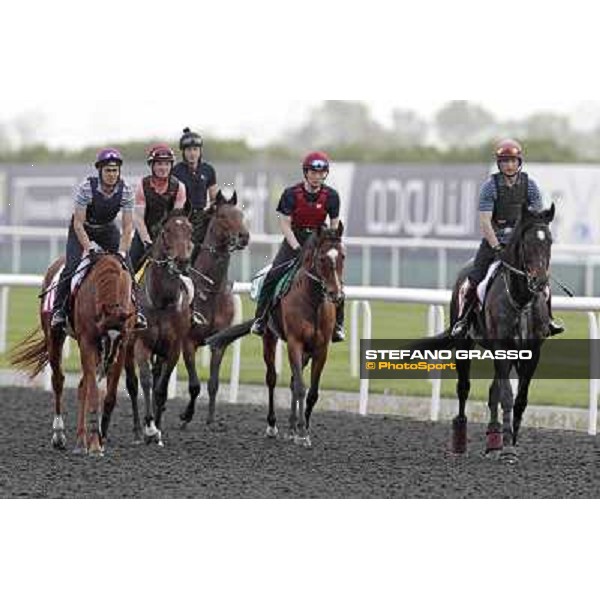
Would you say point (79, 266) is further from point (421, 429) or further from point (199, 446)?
point (421, 429)

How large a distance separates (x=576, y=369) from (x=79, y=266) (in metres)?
6.63

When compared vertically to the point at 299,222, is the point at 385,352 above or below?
below

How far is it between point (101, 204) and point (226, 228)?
209 cm

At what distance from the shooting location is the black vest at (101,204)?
1177 cm

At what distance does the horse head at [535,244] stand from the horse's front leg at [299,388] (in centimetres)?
176


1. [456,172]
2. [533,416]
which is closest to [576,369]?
[533,416]

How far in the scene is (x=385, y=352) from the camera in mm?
14359

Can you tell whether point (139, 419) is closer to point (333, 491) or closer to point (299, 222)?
point (299, 222)

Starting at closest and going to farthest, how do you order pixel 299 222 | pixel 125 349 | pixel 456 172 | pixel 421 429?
pixel 125 349 < pixel 299 222 < pixel 421 429 < pixel 456 172

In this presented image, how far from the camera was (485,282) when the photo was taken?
12.0 m

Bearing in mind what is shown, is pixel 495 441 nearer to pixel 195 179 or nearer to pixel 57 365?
pixel 57 365

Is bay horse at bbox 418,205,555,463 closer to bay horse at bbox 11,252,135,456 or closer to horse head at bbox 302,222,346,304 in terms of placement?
horse head at bbox 302,222,346,304

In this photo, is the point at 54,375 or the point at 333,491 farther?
the point at 54,375

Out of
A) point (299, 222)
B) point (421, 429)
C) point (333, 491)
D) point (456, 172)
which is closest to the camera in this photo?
point (333, 491)
